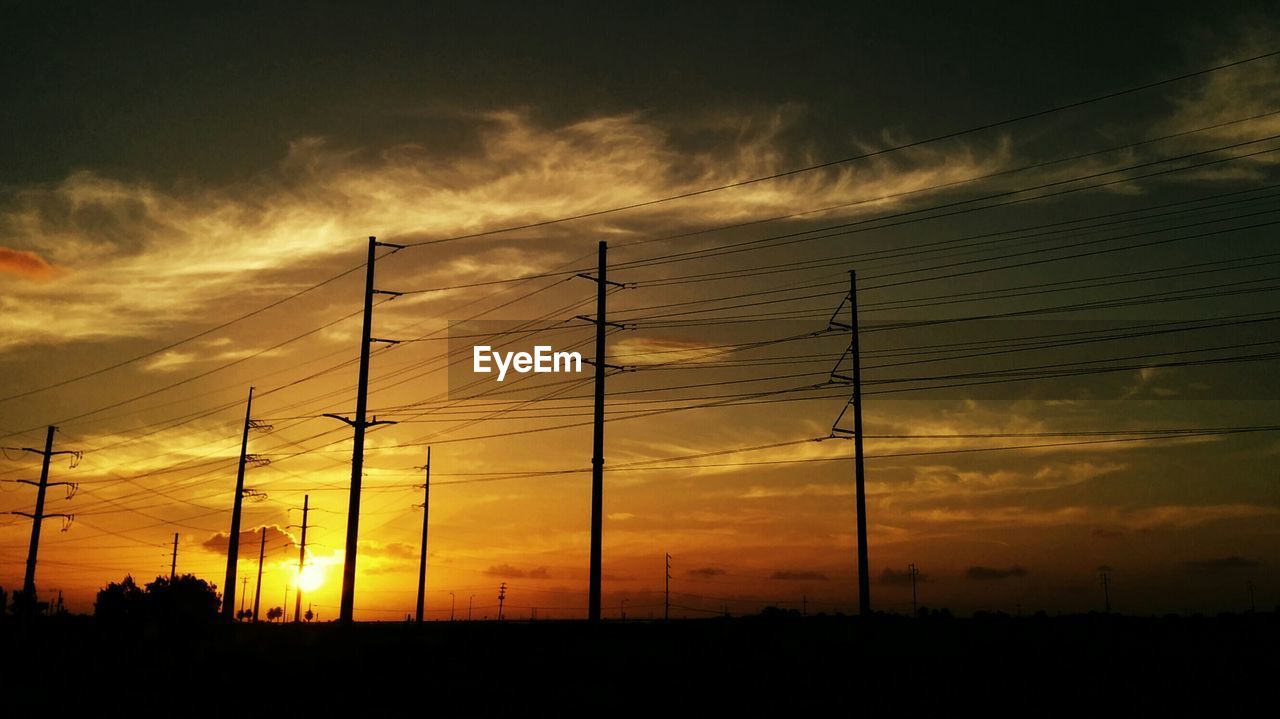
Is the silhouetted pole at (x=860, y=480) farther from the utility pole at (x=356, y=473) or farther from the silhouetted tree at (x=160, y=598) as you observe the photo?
the silhouetted tree at (x=160, y=598)

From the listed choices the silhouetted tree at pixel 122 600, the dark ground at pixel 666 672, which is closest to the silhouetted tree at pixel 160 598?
the silhouetted tree at pixel 122 600

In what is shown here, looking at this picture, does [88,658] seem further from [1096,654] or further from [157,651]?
[1096,654]

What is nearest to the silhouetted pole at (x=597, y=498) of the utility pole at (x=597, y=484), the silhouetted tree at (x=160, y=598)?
the utility pole at (x=597, y=484)

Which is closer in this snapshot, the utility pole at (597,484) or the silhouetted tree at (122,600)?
the utility pole at (597,484)

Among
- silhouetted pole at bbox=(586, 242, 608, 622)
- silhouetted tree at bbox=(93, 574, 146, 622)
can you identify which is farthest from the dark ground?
silhouetted tree at bbox=(93, 574, 146, 622)

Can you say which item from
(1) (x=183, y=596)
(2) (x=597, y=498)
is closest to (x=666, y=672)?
(2) (x=597, y=498)

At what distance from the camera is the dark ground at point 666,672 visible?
104 ft

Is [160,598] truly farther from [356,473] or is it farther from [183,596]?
[356,473]

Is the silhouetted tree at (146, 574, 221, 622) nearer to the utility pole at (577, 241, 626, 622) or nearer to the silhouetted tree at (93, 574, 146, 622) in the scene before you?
the silhouetted tree at (93, 574, 146, 622)

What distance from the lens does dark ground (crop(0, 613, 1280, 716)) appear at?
104 ft

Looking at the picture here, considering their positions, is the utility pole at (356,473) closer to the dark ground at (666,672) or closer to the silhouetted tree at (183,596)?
the dark ground at (666,672)

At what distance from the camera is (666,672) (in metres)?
35.8

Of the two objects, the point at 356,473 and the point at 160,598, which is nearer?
the point at 356,473

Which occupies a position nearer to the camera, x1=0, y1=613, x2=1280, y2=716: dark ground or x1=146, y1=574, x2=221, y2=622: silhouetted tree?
x1=0, y1=613, x2=1280, y2=716: dark ground
